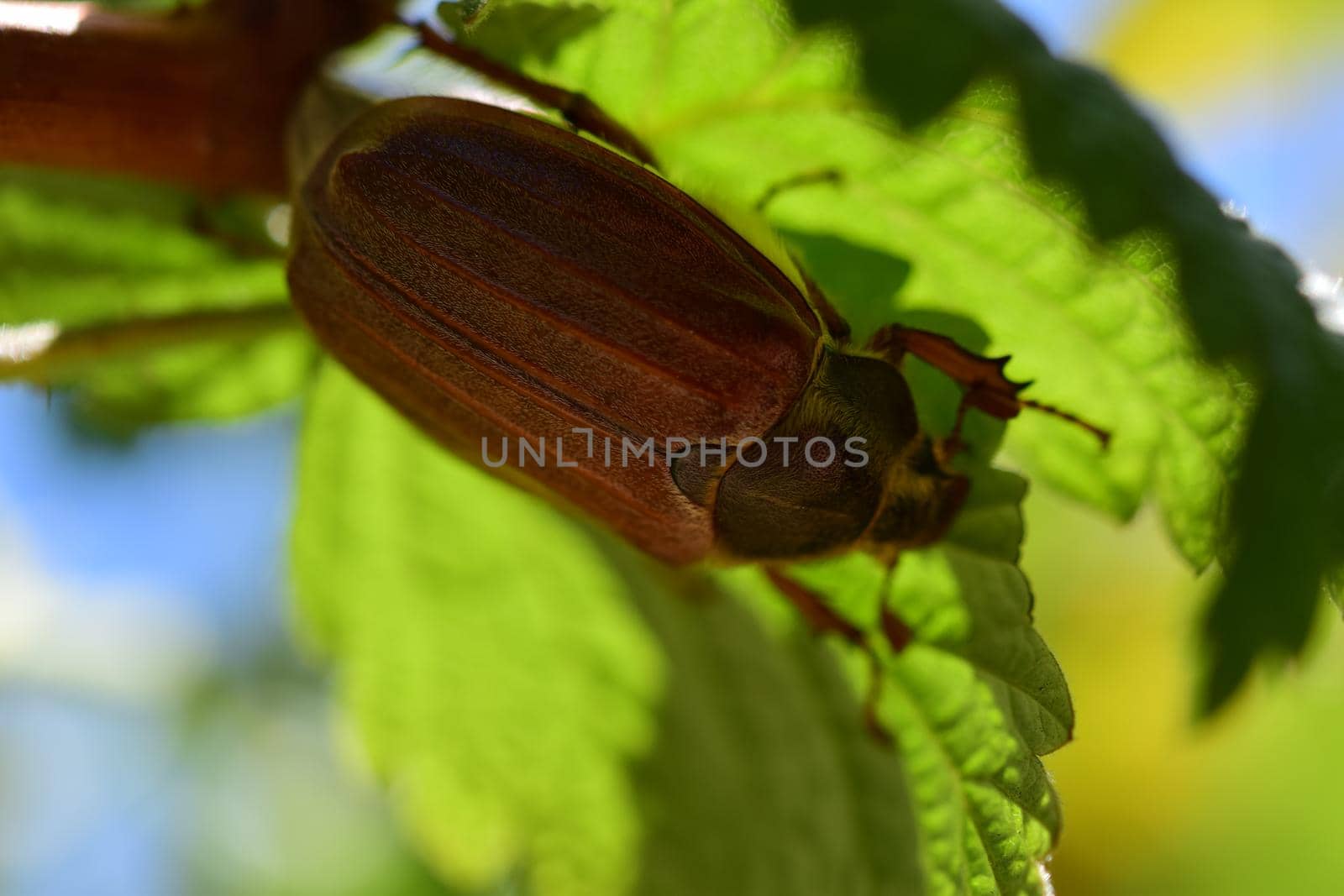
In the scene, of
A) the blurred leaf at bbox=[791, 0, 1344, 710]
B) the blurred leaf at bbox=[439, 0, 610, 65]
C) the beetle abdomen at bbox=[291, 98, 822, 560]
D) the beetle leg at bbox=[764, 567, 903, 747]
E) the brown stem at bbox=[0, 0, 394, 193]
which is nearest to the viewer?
the blurred leaf at bbox=[791, 0, 1344, 710]

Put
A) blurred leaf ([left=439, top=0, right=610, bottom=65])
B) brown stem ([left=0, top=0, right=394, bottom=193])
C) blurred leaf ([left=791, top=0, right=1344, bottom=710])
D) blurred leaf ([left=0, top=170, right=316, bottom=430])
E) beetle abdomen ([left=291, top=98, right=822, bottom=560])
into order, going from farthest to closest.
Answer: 1. blurred leaf ([left=0, top=170, right=316, bottom=430])
2. beetle abdomen ([left=291, top=98, right=822, bottom=560])
3. brown stem ([left=0, top=0, right=394, bottom=193])
4. blurred leaf ([left=439, top=0, right=610, bottom=65])
5. blurred leaf ([left=791, top=0, right=1344, bottom=710])

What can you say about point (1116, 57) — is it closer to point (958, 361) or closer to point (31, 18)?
point (958, 361)

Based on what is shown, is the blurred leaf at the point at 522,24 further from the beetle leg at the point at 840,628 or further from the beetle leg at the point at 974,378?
the beetle leg at the point at 840,628

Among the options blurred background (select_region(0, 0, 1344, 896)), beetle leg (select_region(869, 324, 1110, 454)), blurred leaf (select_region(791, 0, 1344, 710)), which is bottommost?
blurred background (select_region(0, 0, 1344, 896))

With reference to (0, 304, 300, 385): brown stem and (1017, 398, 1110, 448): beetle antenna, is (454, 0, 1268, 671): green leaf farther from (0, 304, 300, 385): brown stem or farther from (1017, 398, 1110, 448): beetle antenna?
Result: (0, 304, 300, 385): brown stem

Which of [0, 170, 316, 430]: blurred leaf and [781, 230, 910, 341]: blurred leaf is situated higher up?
[781, 230, 910, 341]: blurred leaf

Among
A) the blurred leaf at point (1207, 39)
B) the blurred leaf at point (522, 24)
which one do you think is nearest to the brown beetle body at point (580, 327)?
the blurred leaf at point (522, 24)

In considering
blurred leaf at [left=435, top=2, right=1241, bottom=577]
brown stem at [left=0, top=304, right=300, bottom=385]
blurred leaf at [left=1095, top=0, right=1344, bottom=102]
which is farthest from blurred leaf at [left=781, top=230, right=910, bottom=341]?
blurred leaf at [left=1095, top=0, right=1344, bottom=102]
